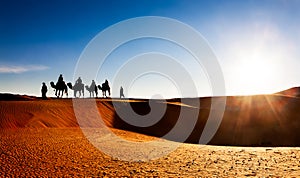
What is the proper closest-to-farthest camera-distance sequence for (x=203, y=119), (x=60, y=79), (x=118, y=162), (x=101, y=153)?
(x=118, y=162)
(x=101, y=153)
(x=203, y=119)
(x=60, y=79)

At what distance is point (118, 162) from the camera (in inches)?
452

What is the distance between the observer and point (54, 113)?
78.7 ft

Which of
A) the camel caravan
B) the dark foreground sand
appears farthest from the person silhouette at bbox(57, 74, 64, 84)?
the dark foreground sand

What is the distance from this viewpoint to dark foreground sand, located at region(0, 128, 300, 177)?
32.5 ft

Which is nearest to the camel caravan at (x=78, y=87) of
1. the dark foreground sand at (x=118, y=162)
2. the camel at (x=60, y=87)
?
the camel at (x=60, y=87)

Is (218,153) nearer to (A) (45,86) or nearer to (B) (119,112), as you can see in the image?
(B) (119,112)

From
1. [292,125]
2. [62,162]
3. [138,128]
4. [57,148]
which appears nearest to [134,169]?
[62,162]

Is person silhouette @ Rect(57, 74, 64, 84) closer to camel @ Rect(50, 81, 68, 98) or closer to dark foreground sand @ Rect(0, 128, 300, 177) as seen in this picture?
camel @ Rect(50, 81, 68, 98)

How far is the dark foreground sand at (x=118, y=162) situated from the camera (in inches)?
390

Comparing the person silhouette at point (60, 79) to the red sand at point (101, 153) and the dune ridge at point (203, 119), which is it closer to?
the dune ridge at point (203, 119)

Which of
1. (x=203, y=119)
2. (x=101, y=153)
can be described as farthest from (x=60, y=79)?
(x=101, y=153)

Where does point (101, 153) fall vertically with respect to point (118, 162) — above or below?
above

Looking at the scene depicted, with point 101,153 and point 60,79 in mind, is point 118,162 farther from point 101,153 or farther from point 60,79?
point 60,79

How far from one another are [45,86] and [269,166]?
31.4 meters
